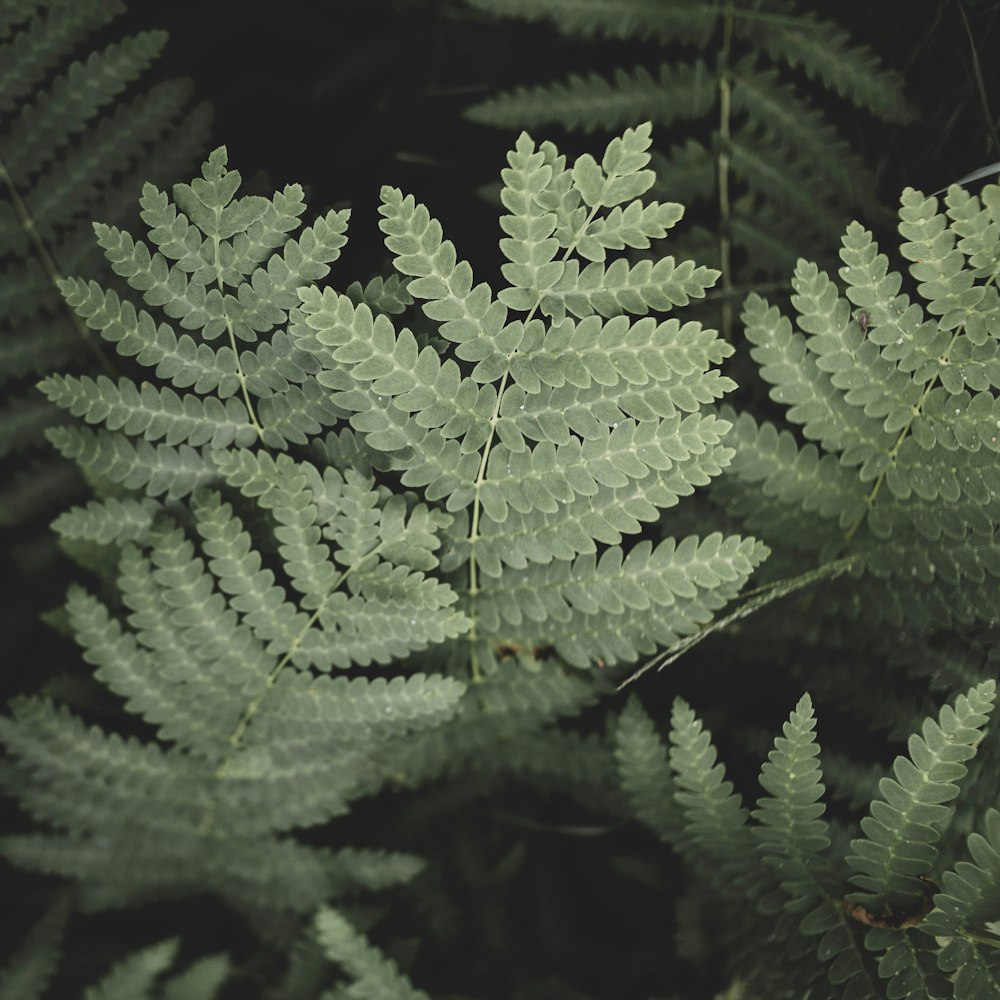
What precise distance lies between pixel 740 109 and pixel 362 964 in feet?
6.57

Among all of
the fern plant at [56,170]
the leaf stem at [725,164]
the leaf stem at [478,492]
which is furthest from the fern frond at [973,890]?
the fern plant at [56,170]

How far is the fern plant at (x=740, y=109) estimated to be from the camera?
1.88 metres

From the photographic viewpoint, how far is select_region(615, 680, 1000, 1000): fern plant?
1273mm

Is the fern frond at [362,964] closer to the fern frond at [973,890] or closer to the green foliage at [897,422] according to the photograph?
the fern frond at [973,890]

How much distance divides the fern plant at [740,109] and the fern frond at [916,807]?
3.39 ft

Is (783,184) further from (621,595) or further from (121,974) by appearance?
(121,974)

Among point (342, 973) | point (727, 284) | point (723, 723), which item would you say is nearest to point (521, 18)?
point (727, 284)

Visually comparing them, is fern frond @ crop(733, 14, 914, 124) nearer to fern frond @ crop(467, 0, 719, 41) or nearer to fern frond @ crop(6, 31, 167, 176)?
fern frond @ crop(467, 0, 719, 41)

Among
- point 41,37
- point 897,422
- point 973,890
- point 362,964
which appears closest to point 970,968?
point 973,890

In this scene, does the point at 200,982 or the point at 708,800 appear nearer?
the point at 708,800

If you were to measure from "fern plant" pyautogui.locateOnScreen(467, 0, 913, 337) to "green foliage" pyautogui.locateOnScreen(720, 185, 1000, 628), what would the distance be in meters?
0.45

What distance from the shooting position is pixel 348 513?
1502 mm

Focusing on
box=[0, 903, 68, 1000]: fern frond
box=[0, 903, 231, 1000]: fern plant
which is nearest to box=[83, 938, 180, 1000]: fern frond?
box=[0, 903, 231, 1000]: fern plant

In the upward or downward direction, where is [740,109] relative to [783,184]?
upward
